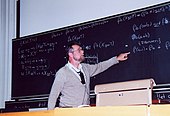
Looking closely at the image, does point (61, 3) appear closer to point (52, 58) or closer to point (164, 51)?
point (52, 58)

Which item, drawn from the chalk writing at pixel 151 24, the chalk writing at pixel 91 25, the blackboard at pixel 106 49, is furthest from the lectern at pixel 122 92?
the chalk writing at pixel 91 25

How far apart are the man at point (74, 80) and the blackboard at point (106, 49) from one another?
58 mm

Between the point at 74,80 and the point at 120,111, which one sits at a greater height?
the point at 74,80

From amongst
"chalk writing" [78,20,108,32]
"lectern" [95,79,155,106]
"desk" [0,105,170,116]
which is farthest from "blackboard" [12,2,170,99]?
"desk" [0,105,170,116]

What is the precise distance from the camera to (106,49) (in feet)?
9.60

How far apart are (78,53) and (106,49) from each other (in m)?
0.34

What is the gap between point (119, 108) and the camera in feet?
Answer: 4.43

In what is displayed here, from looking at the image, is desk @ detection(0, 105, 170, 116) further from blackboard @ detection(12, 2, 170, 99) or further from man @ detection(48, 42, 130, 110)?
man @ detection(48, 42, 130, 110)

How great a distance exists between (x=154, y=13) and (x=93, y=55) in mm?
746

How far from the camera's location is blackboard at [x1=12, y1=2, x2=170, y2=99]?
8.38ft

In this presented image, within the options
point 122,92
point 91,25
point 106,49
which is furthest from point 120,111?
point 91,25

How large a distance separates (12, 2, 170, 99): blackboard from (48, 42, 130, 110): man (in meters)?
0.06

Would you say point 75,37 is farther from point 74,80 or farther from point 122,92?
point 122,92

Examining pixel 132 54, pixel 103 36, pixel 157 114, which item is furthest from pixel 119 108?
pixel 103 36
